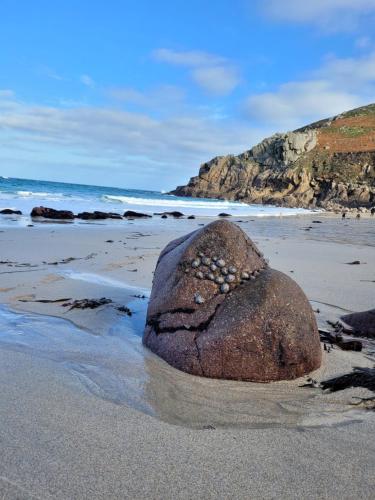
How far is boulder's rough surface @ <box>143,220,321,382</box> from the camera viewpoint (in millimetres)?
2986

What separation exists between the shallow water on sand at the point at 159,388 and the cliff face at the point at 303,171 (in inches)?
1772

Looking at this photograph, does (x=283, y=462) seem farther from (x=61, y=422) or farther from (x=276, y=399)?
(x=61, y=422)

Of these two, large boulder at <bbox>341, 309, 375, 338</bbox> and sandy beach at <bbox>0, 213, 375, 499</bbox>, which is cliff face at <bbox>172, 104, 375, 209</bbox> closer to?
large boulder at <bbox>341, 309, 375, 338</bbox>

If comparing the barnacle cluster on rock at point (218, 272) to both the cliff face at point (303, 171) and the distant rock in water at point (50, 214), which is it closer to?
the distant rock in water at point (50, 214)

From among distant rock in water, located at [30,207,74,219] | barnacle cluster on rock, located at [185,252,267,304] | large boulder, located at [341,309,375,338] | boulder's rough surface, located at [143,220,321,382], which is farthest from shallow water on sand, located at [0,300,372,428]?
distant rock in water, located at [30,207,74,219]

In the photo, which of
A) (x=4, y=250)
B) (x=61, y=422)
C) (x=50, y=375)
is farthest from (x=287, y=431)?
→ (x=4, y=250)

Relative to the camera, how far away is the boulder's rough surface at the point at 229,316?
118 inches

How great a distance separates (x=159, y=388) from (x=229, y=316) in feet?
2.19

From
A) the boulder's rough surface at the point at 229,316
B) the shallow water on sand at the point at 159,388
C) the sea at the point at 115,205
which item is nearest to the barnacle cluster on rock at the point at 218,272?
the boulder's rough surface at the point at 229,316

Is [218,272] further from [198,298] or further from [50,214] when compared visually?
[50,214]

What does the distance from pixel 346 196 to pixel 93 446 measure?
5139 cm

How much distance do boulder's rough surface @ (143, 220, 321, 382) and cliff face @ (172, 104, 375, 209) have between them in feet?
146

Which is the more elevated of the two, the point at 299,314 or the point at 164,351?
the point at 299,314

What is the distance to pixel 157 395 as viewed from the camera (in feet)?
8.80
